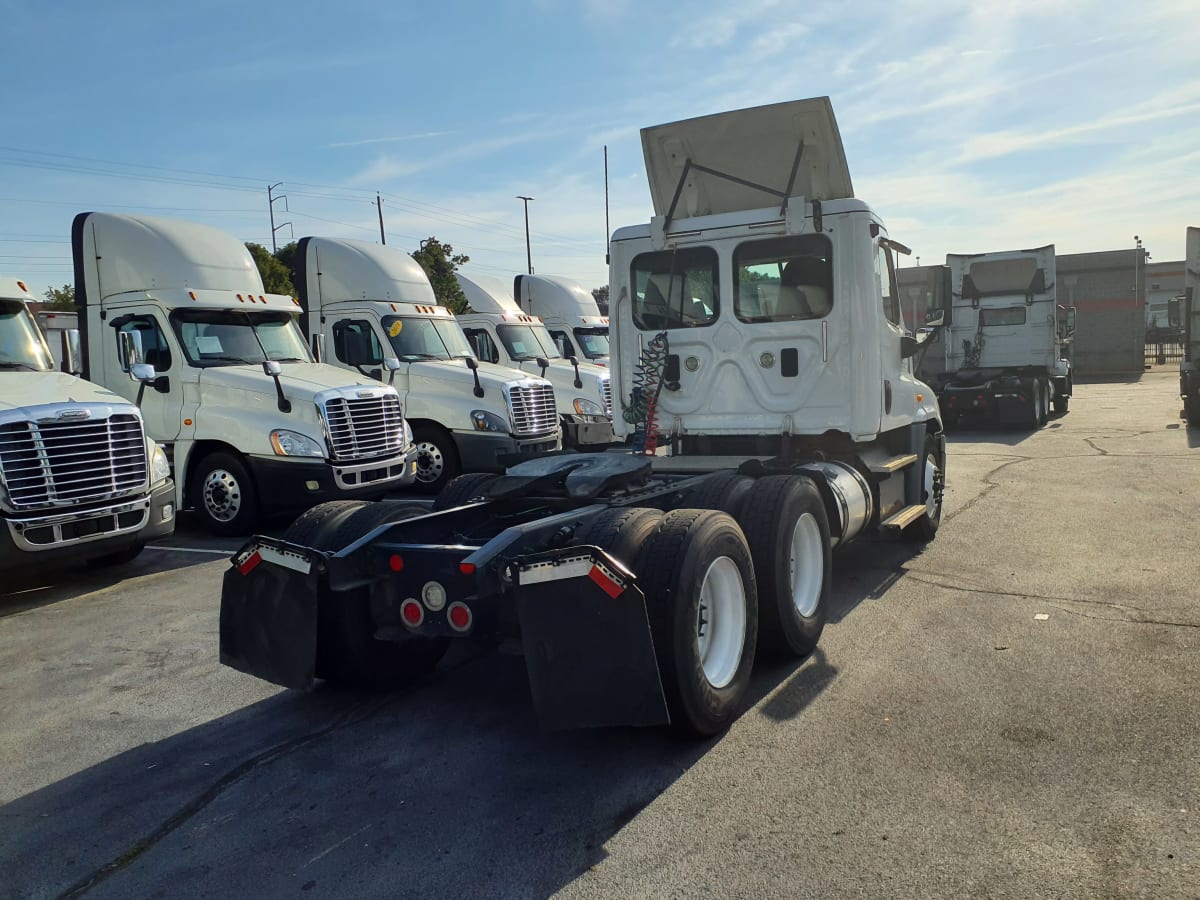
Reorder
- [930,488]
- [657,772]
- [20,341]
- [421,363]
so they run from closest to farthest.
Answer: [657,772], [930,488], [20,341], [421,363]

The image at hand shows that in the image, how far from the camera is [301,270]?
13.6 metres

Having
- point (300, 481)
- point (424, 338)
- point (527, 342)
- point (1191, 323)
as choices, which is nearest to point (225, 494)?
point (300, 481)

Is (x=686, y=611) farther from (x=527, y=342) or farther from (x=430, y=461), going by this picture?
(x=527, y=342)

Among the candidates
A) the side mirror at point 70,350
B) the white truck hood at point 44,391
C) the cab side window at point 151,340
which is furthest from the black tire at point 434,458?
the white truck hood at point 44,391

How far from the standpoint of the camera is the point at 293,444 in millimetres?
9922

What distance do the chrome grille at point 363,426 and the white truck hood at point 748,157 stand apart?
4.33 m

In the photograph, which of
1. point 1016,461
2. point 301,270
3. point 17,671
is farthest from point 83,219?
point 1016,461

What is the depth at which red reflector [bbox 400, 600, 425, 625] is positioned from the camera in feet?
14.7

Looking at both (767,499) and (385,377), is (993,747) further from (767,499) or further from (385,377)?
(385,377)

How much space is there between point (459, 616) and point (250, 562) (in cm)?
115

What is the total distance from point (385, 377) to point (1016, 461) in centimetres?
937

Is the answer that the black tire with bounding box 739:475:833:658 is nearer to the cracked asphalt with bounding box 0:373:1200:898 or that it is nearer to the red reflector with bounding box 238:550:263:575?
the cracked asphalt with bounding box 0:373:1200:898

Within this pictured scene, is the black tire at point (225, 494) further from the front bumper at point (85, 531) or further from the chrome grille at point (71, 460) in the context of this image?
the chrome grille at point (71, 460)

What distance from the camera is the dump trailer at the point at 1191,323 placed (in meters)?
17.3
